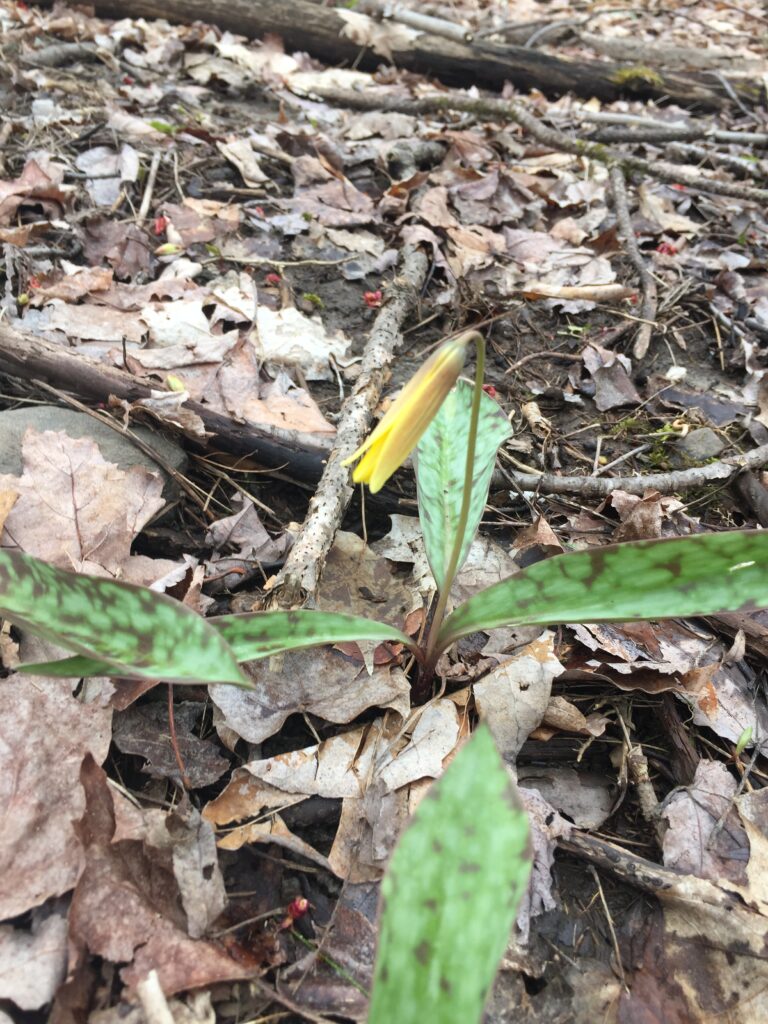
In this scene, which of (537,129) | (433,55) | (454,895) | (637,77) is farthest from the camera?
(433,55)

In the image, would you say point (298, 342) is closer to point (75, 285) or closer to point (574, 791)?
point (75, 285)

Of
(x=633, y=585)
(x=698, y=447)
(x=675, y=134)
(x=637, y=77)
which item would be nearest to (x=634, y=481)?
(x=698, y=447)

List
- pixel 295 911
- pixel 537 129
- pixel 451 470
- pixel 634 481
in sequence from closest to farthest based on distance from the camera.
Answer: pixel 295 911 < pixel 451 470 < pixel 634 481 < pixel 537 129

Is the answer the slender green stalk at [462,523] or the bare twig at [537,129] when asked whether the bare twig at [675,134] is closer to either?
the bare twig at [537,129]

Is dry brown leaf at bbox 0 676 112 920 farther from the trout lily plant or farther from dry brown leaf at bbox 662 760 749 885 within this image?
dry brown leaf at bbox 662 760 749 885

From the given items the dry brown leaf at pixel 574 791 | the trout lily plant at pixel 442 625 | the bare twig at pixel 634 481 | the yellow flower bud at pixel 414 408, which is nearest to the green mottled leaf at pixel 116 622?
the trout lily plant at pixel 442 625

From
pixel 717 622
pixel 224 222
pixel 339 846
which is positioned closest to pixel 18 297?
pixel 224 222
